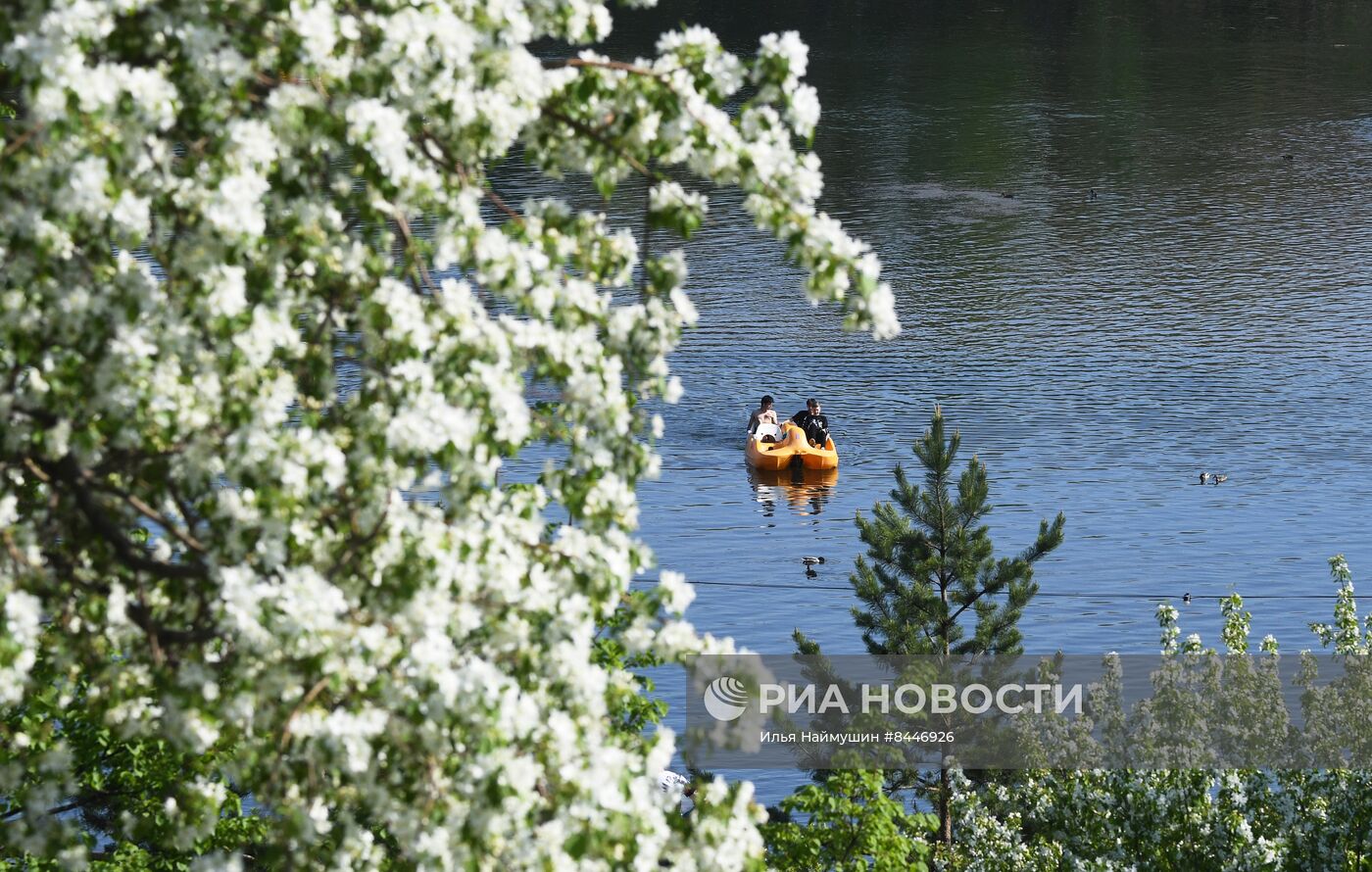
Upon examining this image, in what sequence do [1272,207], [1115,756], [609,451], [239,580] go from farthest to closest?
[1272,207] < [1115,756] < [609,451] < [239,580]

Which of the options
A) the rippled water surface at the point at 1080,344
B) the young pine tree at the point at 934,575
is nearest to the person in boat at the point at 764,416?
the rippled water surface at the point at 1080,344

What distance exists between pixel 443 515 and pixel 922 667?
1120 inches

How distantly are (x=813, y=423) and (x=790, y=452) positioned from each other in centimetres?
164

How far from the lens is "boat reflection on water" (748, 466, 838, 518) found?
203 feet

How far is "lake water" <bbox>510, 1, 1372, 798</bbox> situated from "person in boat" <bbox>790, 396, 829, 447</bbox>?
1.31m

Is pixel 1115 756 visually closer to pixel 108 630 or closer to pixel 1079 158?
pixel 108 630

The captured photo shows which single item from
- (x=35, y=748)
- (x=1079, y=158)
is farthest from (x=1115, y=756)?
(x=1079, y=158)

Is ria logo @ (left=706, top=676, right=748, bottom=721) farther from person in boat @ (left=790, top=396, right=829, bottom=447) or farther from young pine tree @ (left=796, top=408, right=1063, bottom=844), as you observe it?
person in boat @ (left=790, top=396, right=829, bottom=447)

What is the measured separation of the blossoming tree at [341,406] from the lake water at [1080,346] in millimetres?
40272

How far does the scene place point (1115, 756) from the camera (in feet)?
87.0

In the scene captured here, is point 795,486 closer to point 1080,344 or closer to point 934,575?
point 1080,344

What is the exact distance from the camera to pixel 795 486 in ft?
206

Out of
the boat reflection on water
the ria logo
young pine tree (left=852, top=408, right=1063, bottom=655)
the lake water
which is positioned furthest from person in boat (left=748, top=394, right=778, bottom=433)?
young pine tree (left=852, top=408, right=1063, bottom=655)

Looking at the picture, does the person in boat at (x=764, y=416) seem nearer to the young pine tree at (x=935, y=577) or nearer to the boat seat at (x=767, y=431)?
the boat seat at (x=767, y=431)
